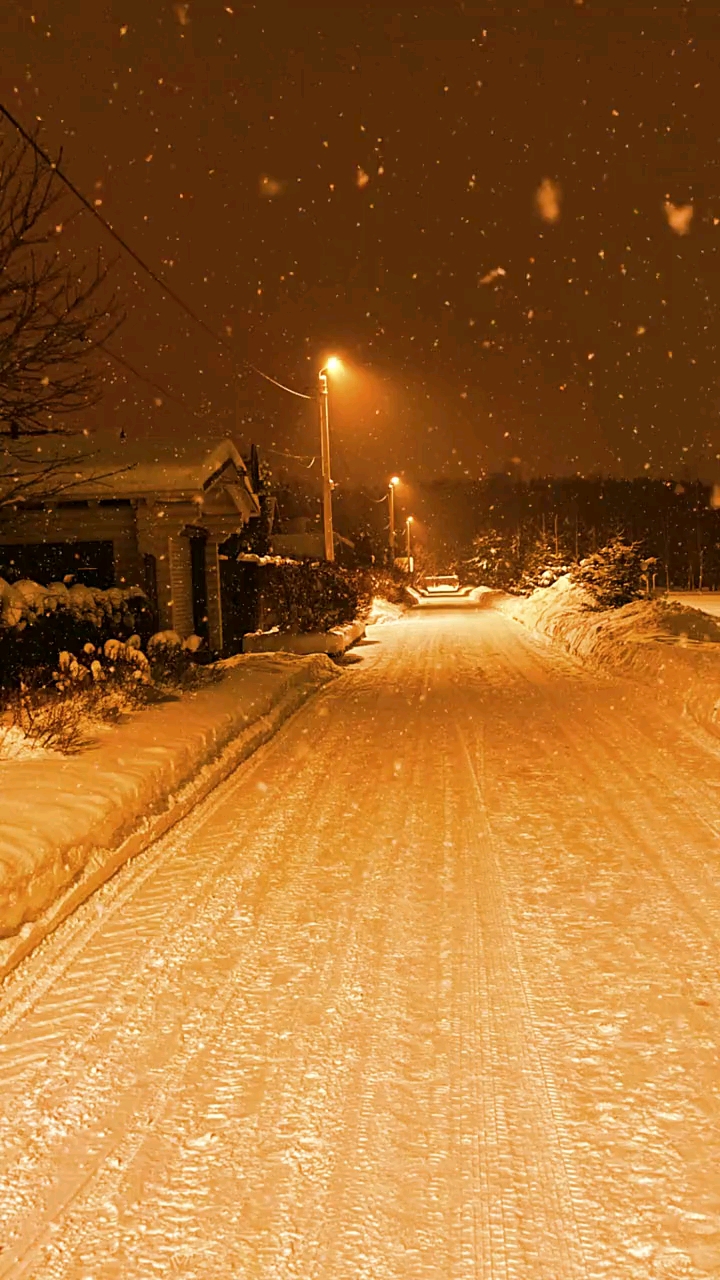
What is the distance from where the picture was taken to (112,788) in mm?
→ 7500

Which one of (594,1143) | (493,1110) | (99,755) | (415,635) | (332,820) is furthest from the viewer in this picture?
(415,635)

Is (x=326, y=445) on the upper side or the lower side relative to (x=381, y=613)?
upper

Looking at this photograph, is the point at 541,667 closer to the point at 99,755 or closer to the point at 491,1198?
the point at 99,755

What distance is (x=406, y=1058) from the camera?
3.85 m

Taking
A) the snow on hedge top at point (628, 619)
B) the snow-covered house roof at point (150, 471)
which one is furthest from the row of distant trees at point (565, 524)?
the snow-covered house roof at point (150, 471)

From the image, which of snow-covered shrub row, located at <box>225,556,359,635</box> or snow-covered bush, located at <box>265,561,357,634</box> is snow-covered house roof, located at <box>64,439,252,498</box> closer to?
snow-covered shrub row, located at <box>225,556,359,635</box>

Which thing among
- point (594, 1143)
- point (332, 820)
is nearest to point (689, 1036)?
point (594, 1143)

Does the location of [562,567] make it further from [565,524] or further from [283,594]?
[565,524]

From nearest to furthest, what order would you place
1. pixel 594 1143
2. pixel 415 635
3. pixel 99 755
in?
pixel 594 1143, pixel 99 755, pixel 415 635

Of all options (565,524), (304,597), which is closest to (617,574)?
(304,597)

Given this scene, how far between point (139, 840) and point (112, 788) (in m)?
0.71

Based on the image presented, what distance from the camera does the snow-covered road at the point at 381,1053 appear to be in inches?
111

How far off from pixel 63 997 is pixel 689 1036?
269cm

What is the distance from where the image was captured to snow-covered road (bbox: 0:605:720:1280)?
9.26 ft
